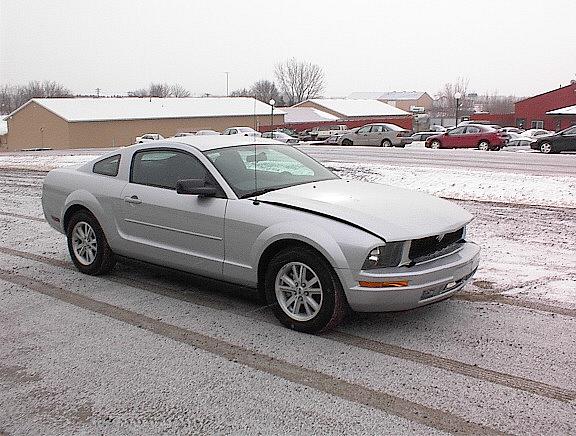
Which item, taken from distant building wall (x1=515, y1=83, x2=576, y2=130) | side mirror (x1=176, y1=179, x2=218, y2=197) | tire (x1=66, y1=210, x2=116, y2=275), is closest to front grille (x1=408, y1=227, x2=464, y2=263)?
side mirror (x1=176, y1=179, x2=218, y2=197)

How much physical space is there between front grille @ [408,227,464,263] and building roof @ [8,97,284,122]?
57.0 metres

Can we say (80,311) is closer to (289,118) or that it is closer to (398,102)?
(289,118)

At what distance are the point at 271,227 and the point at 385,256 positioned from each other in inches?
37.8

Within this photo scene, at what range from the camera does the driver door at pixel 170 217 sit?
5.48 metres

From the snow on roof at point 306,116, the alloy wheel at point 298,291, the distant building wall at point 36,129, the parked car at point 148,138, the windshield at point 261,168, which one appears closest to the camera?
the alloy wheel at point 298,291

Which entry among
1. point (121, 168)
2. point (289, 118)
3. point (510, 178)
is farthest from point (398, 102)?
point (121, 168)

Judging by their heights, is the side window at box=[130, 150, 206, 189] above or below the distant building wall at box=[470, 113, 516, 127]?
below

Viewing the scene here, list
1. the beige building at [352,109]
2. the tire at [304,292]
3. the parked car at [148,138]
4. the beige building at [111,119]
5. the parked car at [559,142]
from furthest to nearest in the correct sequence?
the beige building at [352,109], the beige building at [111,119], the parked car at [559,142], the parked car at [148,138], the tire at [304,292]

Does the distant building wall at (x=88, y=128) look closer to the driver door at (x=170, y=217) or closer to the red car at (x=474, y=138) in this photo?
the red car at (x=474, y=138)

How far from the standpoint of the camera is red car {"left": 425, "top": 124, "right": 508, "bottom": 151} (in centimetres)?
2894

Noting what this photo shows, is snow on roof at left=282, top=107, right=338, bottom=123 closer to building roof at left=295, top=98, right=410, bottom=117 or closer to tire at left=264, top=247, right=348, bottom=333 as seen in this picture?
building roof at left=295, top=98, right=410, bottom=117

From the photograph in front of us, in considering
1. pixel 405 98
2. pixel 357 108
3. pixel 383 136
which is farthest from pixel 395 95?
pixel 383 136

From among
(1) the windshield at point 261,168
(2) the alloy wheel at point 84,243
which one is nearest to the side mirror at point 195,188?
(1) the windshield at point 261,168

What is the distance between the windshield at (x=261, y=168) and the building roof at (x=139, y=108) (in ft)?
183
